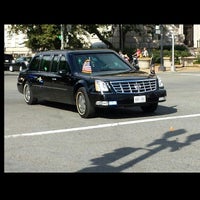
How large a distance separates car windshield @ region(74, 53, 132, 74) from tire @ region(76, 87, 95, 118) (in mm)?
602

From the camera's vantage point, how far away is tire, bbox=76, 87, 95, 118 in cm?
1034

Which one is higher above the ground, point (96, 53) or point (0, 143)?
point (96, 53)

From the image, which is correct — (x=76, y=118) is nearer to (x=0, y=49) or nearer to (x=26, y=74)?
(x=26, y=74)

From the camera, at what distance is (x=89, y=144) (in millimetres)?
7621

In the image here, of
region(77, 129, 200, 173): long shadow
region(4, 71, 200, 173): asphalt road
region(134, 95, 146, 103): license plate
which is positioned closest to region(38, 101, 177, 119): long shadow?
region(4, 71, 200, 173): asphalt road

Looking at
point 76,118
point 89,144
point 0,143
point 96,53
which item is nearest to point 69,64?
point 96,53

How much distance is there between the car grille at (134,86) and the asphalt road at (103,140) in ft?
2.13

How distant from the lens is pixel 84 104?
1053cm

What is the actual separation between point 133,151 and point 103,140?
3.35 ft

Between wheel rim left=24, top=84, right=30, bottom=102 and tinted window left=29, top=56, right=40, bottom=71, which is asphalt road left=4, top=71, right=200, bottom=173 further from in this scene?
tinted window left=29, top=56, right=40, bottom=71

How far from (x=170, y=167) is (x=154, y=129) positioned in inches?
118

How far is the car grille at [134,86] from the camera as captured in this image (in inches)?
402

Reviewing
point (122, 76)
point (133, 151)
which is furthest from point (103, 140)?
point (122, 76)

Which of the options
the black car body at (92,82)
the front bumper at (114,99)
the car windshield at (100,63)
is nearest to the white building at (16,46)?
the black car body at (92,82)
